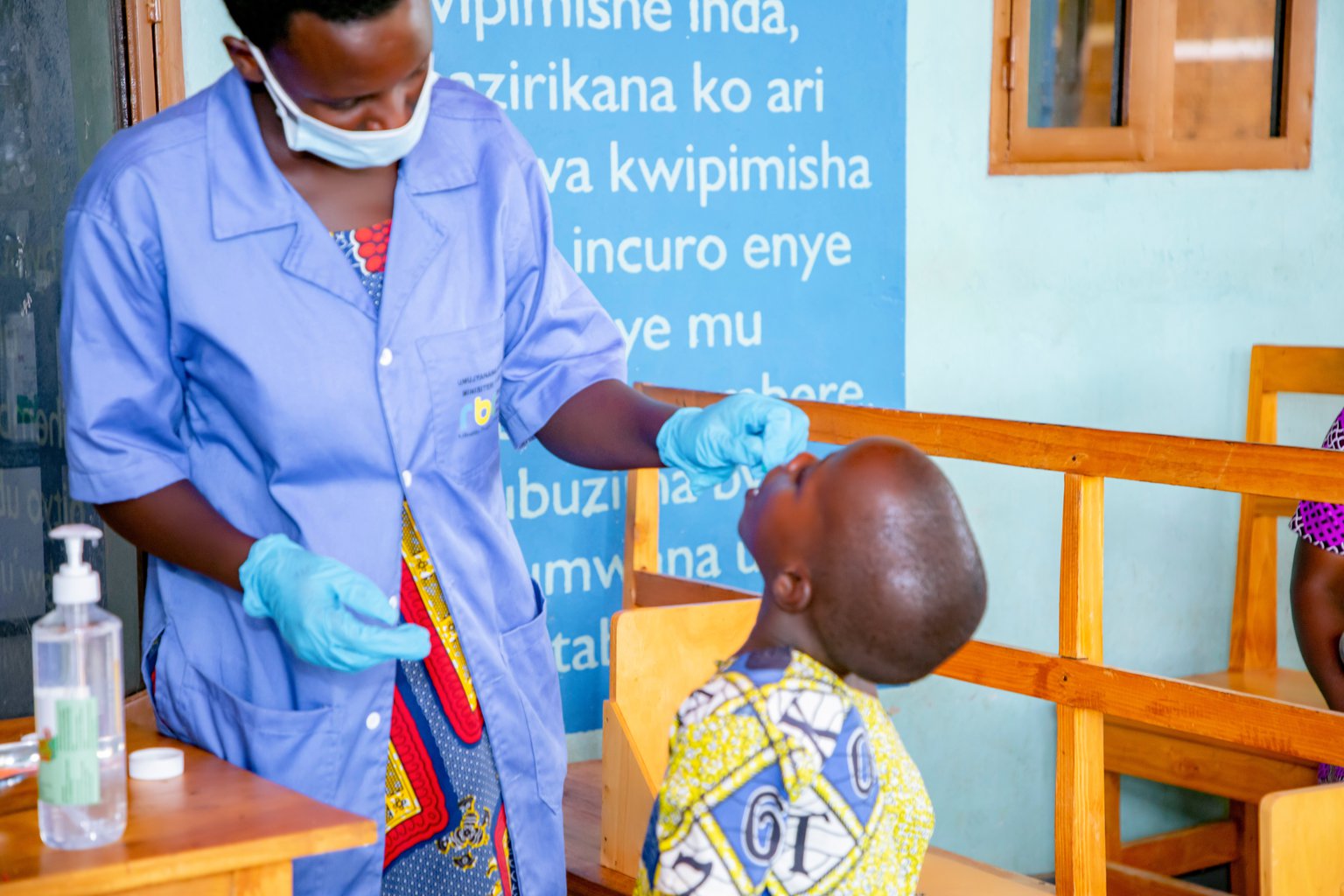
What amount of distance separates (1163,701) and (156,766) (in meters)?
1.47

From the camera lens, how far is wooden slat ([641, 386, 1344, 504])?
6.95 ft

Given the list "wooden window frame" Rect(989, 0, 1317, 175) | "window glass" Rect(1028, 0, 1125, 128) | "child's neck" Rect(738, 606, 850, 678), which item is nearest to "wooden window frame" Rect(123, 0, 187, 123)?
"child's neck" Rect(738, 606, 850, 678)

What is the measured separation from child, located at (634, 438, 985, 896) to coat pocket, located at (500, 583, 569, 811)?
378mm

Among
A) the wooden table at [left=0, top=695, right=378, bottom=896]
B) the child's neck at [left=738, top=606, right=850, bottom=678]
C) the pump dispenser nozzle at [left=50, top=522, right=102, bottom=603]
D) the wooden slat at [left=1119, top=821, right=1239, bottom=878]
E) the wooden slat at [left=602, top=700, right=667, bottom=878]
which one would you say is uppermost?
the pump dispenser nozzle at [left=50, top=522, right=102, bottom=603]

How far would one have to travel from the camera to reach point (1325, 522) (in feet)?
9.36

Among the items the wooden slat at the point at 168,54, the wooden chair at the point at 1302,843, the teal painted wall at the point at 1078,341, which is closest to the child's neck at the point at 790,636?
the wooden chair at the point at 1302,843

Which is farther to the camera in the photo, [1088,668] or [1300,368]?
[1300,368]

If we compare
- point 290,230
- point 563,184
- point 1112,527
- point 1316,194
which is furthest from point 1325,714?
point 1316,194

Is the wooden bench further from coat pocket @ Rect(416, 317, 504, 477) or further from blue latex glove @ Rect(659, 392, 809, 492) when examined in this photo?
coat pocket @ Rect(416, 317, 504, 477)

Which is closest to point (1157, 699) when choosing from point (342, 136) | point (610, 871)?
point (610, 871)

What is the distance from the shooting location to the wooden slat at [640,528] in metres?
3.03

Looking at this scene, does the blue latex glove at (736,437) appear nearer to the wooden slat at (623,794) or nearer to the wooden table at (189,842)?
the wooden table at (189,842)

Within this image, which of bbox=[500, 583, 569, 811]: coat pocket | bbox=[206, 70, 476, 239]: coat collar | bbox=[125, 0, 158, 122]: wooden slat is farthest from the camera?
bbox=[125, 0, 158, 122]: wooden slat

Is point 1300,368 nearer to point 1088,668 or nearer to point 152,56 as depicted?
point 1088,668
